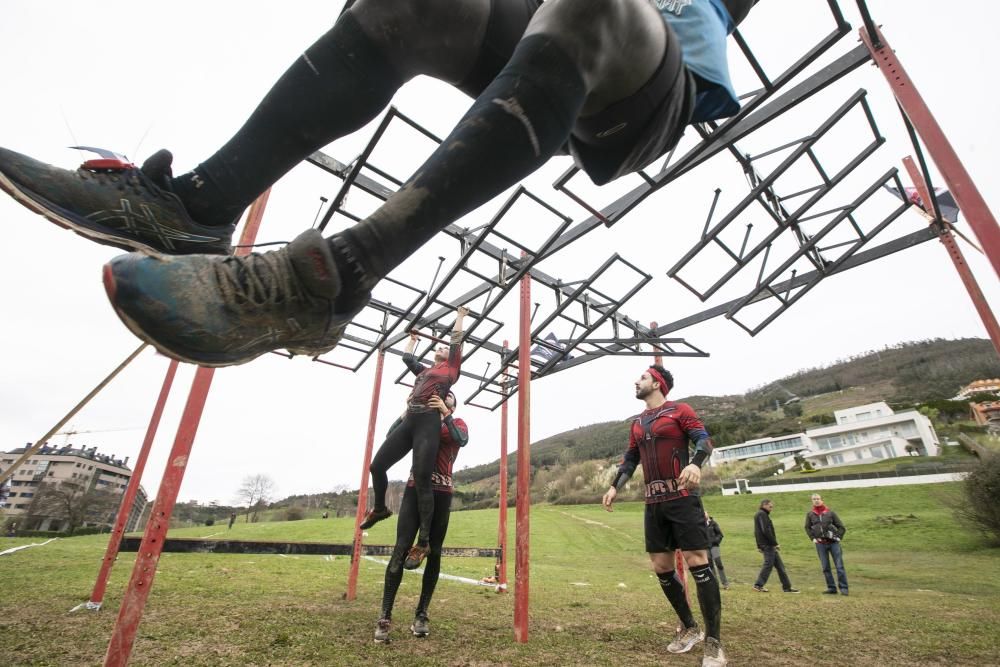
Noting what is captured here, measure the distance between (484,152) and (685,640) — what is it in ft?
12.4

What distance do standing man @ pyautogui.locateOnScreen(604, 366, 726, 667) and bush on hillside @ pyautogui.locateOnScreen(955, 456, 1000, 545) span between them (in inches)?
696

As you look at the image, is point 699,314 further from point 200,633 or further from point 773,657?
point 200,633

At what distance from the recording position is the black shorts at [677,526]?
3.30 meters

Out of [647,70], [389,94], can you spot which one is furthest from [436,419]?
[647,70]

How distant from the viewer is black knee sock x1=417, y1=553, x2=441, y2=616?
11.9 ft

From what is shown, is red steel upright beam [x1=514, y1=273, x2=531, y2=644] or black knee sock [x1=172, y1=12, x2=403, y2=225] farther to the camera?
red steel upright beam [x1=514, y1=273, x2=531, y2=644]

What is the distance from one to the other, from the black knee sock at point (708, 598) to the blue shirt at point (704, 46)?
9.50ft

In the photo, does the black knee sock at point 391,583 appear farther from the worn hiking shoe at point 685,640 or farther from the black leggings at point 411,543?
the worn hiking shoe at point 685,640

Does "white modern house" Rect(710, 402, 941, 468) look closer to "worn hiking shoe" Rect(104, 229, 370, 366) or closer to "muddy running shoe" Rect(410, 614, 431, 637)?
"muddy running shoe" Rect(410, 614, 431, 637)

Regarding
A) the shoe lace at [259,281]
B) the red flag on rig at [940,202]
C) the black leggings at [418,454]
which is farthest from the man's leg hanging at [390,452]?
the red flag on rig at [940,202]

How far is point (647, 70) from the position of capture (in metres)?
1.15

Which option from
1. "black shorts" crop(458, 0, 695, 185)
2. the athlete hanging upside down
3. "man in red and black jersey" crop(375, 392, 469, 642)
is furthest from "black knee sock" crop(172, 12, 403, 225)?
"man in red and black jersey" crop(375, 392, 469, 642)

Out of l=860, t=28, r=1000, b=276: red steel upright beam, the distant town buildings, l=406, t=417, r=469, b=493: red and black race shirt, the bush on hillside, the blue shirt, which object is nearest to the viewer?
the blue shirt

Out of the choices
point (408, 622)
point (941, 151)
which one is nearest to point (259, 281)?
point (941, 151)
